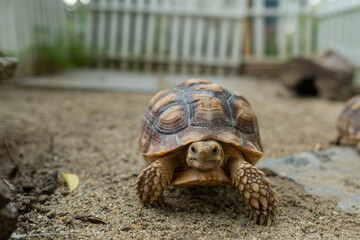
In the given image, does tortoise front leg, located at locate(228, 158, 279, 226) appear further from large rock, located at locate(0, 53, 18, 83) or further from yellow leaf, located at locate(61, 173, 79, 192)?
large rock, located at locate(0, 53, 18, 83)

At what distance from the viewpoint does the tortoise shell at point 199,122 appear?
69.9 inches

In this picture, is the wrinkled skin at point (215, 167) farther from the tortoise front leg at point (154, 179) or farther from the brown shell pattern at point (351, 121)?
the brown shell pattern at point (351, 121)

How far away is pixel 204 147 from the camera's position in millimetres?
1633

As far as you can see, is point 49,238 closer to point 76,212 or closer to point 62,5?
point 76,212

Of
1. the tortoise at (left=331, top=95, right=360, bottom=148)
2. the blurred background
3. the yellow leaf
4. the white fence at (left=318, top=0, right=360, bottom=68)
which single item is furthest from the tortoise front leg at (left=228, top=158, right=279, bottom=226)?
the blurred background

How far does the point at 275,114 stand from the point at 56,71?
13.4 feet

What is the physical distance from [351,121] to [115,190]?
2183 millimetres

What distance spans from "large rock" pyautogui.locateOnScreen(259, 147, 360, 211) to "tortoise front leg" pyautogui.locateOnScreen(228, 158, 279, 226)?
51 cm

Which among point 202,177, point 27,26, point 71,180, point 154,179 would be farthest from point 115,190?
point 27,26

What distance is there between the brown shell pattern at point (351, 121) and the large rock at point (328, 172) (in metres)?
0.14

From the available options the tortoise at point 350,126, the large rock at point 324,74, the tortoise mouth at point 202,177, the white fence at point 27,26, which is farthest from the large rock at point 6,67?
the large rock at point 324,74

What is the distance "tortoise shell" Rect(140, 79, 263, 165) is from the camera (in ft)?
5.82

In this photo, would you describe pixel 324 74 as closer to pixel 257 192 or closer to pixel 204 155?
pixel 257 192

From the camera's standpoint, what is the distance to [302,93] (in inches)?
234
